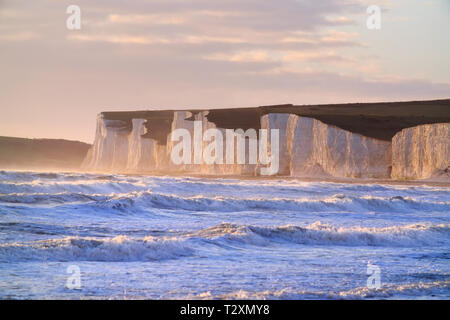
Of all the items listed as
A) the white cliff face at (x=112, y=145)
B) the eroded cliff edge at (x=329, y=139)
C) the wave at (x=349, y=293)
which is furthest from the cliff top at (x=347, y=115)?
the wave at (x=349, y=293)

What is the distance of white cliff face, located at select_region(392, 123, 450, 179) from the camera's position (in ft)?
153

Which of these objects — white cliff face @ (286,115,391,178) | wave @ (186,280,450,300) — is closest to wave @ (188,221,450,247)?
wave @ (186,280,450,300)

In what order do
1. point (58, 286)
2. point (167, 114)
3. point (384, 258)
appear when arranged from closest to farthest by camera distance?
point (58, 286)
point (384, 258)
point (167, 114)

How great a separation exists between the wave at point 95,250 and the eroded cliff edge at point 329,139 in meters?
38.1

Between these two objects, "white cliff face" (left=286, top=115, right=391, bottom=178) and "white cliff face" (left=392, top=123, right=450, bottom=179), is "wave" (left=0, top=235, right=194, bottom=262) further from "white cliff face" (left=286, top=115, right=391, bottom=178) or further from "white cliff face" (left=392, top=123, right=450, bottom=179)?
"white cliff face" (left=286, top=115, right=391, bottom=178)

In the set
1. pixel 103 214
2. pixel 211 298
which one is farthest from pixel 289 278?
pixel 103 214

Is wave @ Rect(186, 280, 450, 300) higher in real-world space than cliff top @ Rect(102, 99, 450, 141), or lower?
lower

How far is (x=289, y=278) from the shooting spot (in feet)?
30.5

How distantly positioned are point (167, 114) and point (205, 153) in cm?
1294

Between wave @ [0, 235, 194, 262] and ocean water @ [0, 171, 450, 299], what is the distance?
2 cm

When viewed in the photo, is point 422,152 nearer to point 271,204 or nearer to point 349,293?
point 271,204

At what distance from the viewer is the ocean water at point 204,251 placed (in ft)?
27.7

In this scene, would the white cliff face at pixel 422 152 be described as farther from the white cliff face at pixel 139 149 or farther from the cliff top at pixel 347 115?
the white cliff face at pixel 139 149
